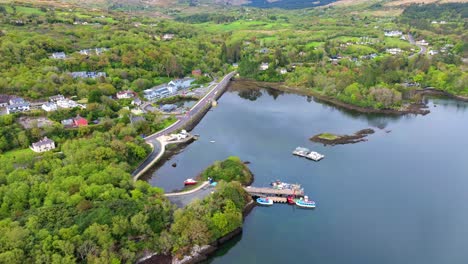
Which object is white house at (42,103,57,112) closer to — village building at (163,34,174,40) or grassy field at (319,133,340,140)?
grassy field at (319,133,340,140)

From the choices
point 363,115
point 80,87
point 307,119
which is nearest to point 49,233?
point 80,87

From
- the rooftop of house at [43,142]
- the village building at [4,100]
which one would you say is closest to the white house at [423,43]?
the rooftop of house at [43,142]

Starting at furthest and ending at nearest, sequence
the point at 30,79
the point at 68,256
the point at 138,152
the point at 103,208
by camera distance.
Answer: the point at 30,79 → the point at 138,152 → the point at 103,208 → the point at 68,256

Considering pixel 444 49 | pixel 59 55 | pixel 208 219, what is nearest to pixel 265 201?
pixel 208 219

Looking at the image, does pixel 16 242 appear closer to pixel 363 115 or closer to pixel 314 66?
pixel 363 115

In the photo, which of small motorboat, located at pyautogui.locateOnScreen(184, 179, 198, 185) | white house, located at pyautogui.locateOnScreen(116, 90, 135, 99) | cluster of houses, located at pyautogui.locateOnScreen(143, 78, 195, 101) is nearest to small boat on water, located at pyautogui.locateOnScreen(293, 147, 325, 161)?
small motorboat, located at pyautogui.locateOnScreen(184, 179, 198, 185)

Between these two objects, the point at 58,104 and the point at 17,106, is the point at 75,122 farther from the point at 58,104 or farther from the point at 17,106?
the point at 17,106
